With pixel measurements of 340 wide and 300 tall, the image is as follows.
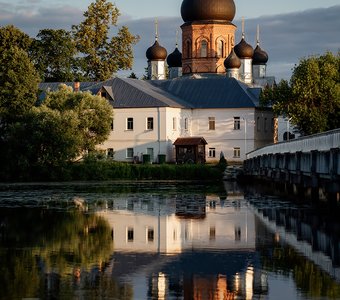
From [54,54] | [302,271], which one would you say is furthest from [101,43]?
[302,271]

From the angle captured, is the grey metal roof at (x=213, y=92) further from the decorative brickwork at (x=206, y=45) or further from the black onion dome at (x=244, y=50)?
the black onion dome at (x=244, y=50)

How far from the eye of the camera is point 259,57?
4345 inches

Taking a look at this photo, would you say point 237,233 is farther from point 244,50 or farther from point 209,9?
point 244,50

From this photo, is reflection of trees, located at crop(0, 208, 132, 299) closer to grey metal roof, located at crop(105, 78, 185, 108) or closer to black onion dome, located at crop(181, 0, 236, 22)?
grey metal roof, located at crop(105, 78, 185, 108)

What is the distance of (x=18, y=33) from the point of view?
282 feet

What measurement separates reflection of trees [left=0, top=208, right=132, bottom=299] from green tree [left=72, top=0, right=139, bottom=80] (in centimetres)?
7408

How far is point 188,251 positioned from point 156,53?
87.5 m

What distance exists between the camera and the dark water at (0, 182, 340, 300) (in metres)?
15.4

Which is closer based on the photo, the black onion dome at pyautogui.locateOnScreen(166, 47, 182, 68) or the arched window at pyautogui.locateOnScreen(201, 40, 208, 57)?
the arched window at pyautogui.locateOnScreen(201, 40, 208, 57)


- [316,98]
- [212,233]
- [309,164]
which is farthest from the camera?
[316,98]

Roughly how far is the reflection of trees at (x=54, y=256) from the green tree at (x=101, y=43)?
74078 mm

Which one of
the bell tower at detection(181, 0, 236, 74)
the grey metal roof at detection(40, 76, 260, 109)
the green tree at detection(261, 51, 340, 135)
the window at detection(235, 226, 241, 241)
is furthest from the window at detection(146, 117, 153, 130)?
the window at detection(235, 226, 241, 241)

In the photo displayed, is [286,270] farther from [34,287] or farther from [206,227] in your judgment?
[206,227]

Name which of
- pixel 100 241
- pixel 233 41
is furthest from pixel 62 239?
pixel 233 41
